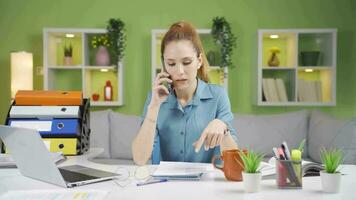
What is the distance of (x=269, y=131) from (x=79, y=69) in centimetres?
213

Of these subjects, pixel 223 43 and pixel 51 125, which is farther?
pixel 223 43

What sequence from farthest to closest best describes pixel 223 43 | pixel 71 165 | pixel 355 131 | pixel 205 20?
pixel 205 20
pixel 223 43
pixel 355 131
pixel 71 165

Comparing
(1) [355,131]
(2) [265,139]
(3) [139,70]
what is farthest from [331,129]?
(3) [139,70]

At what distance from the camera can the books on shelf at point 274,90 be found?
4191 mm

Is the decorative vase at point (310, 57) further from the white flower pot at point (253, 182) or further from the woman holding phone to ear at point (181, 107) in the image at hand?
the white flower pot at point (253, 182)

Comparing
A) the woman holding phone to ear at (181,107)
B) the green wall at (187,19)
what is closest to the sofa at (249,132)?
the green wall at (187,19)

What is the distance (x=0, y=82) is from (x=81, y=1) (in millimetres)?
1295

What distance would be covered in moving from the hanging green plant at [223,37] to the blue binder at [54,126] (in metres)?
2.48

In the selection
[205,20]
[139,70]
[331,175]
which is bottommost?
[331,175]

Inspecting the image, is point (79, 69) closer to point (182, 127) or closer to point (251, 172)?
point (182, 127)

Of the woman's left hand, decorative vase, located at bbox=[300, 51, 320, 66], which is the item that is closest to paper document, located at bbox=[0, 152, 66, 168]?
the woman's left hand

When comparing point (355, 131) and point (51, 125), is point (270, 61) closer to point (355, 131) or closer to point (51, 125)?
point (355, 131)

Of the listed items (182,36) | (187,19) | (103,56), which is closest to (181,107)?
(182,36)

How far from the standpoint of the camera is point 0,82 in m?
4.58
